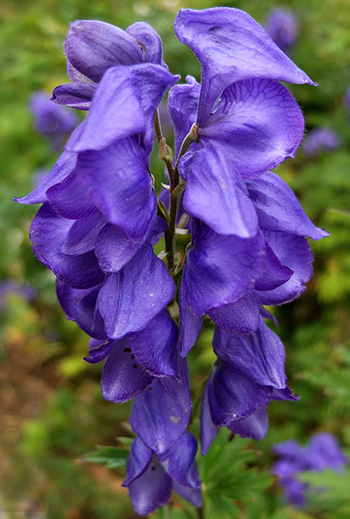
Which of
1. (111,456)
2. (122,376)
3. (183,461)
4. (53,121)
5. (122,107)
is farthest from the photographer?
(53,121)

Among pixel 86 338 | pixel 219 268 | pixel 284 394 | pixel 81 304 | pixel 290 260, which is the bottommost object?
pixel 86 338

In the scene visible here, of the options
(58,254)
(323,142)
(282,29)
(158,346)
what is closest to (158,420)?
(158,346)

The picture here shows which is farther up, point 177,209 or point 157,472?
point 177,209

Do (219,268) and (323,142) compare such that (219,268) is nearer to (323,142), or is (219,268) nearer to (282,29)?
(323,142)

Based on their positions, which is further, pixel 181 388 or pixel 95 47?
pixel 181 388

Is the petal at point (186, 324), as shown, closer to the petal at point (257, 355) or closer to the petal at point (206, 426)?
the petal at point (257, 355)

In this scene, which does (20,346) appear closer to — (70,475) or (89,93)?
(70,475)

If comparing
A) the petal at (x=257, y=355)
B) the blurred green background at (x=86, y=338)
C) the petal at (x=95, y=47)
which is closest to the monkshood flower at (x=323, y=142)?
the blurred green background at (x=86, y=338)

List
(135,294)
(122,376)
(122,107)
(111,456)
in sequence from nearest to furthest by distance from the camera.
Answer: (122,107), (135,294), (122,376), (111,456)
